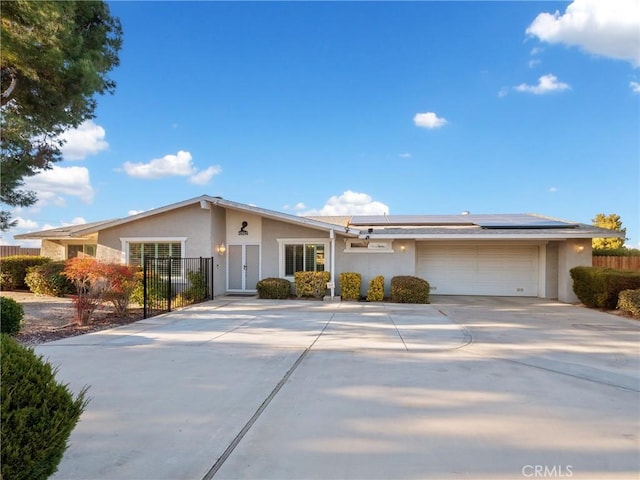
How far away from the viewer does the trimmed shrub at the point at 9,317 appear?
7.15m

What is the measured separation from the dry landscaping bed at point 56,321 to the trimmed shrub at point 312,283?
18.3 feet

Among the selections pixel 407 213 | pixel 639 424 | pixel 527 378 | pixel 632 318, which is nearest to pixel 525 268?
pixel 632 318

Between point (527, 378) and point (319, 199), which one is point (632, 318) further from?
point (319, 199)

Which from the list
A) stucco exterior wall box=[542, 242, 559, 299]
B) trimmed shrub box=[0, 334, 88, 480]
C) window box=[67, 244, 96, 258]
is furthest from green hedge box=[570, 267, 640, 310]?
window box=[67, 244, 96, 258]

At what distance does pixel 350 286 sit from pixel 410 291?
2.25 meters

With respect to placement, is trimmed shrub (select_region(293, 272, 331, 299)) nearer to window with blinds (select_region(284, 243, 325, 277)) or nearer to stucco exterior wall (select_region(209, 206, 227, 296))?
window with blinds (select_region(284, 243, 325, 277))

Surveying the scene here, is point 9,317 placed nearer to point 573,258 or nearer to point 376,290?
point 376,290

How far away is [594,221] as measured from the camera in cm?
2266

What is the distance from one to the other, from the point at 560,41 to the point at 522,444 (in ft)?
43.3

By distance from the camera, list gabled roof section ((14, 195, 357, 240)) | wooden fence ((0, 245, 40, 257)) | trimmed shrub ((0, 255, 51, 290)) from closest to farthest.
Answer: gabled roof section ((14, 195, 357, 240)) < trimmed shrub ((0, 255, 51, 290)) < wooden fence ((0, 245, 40, 257))

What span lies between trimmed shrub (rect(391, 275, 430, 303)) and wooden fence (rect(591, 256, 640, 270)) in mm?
8821

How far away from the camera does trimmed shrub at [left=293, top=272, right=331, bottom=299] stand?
44.8 feet

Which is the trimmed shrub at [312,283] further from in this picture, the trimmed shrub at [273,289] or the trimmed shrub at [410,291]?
the trimmed shrub at [410,291]

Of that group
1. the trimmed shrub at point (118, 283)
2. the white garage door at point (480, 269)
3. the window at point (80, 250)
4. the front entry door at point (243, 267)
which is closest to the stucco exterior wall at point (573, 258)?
the white garage door at point (480, 269)
